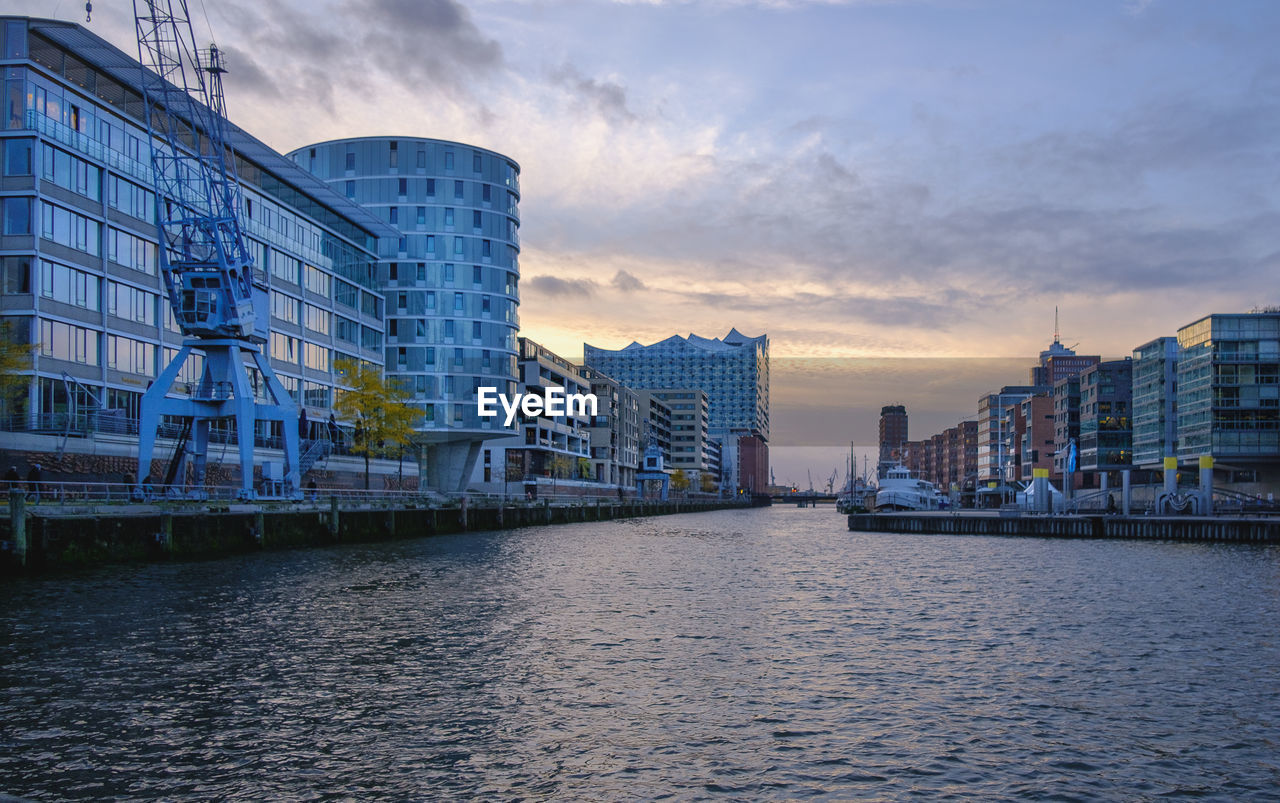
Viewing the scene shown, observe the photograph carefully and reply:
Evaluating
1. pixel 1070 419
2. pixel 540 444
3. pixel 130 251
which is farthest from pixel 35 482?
pixel 1070 419

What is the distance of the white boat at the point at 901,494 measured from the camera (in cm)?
15162

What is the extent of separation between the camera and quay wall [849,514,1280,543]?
245ft

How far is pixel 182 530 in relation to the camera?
150 ft

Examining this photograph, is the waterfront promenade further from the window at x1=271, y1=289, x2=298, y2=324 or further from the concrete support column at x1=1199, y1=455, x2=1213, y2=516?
the window at x1=271, y1=289, x2=298, y2=324

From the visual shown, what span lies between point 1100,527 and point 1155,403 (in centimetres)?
6820

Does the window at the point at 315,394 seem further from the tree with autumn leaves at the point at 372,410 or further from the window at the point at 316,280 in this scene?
the window at the point at 316,280

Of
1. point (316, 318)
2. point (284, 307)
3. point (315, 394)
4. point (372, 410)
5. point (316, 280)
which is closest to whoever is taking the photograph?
point (284, 307)

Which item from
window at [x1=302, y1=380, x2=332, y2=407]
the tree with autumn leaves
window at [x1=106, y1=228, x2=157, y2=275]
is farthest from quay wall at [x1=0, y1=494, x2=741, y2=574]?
window at [x1=302, y1=380, x2=332, y2=407]

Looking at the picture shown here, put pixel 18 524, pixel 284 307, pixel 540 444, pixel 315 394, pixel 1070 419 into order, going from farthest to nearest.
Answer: pixel 1070 419 < pixel 540 444 < pixel 315 394 < pixel 284 307 < pixel 18 524

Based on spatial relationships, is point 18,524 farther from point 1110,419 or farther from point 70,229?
point 1110,419

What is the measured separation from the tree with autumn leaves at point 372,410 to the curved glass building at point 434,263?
67.4 ft

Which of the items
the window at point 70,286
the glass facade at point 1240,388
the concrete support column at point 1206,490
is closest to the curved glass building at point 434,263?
the window at point 70,286

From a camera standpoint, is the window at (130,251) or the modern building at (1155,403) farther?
the modern building at (1155,403)

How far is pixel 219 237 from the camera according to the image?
63.6m
